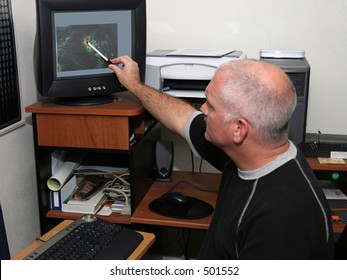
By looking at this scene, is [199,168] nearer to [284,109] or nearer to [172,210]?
[172,210]

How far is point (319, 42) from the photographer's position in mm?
2162

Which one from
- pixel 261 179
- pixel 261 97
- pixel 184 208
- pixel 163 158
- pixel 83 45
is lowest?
pixel 184 208

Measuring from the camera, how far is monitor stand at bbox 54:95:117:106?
1871 mm

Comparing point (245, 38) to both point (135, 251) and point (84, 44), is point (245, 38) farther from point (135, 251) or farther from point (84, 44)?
point (135, 251)

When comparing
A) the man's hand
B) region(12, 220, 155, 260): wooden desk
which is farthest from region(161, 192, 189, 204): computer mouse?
the man's hand

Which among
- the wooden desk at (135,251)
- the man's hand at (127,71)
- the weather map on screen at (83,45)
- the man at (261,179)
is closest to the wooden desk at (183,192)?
the wooden desk at (135,251)

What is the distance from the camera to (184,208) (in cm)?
194

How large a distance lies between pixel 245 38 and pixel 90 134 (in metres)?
0.89

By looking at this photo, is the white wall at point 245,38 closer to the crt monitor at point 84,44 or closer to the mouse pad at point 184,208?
the crt monitor at point 84,44

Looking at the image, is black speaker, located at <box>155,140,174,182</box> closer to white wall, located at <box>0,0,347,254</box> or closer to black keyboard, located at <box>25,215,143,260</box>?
white wall, located at <box>0,0,347,254</box>

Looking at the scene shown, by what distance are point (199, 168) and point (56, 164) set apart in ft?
2.47

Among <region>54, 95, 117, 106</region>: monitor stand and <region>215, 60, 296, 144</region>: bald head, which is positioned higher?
<region>215, 60, 296, 144</region>: bald head

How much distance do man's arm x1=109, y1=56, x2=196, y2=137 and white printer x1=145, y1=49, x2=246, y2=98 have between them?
91 millimetres

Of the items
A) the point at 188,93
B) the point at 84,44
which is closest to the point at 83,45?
the point at 84,44
